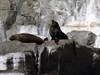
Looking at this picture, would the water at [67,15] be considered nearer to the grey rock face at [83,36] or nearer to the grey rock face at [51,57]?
the grey rock face at [83,36]

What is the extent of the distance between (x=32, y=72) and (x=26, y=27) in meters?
6.53

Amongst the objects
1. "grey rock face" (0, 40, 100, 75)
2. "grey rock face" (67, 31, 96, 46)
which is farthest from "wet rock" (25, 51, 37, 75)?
"grey rock face" (67, 31, 96, 46)

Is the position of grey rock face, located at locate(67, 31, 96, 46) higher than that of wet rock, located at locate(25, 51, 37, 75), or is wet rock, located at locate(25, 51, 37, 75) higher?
wet rock, located at locate(25, 51, 37, 75)

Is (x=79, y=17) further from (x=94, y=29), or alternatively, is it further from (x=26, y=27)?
(x=26, y=27)

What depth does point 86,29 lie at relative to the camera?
12547 mm

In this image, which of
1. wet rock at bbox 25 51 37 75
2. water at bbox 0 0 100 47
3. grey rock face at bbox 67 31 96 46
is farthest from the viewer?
water at bbox 0 0 100 47

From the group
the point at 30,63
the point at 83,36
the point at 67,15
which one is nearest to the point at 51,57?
the point at 30,63

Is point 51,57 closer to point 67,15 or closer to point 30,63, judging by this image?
point 30,63

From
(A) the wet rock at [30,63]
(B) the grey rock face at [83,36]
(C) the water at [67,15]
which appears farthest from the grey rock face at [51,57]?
(C) the water at [67,15]

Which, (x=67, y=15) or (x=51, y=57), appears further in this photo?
(x=67, y=15)

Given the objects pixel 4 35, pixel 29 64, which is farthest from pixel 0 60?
pixel 4 35

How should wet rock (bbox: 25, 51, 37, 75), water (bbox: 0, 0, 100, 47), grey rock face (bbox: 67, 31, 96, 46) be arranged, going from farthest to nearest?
water (bbox: 0, 0, 100, 47)
grey rock face (bbox: 67, 31, 96, 46)
wet rock (bbox: 25, 51, 37, 75)

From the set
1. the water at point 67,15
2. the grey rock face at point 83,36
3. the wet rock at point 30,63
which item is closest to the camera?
the wet rock at point 30,63

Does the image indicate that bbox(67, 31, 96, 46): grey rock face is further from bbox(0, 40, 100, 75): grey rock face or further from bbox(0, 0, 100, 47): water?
bbox(0, 40, 100, 75): grey rock face
